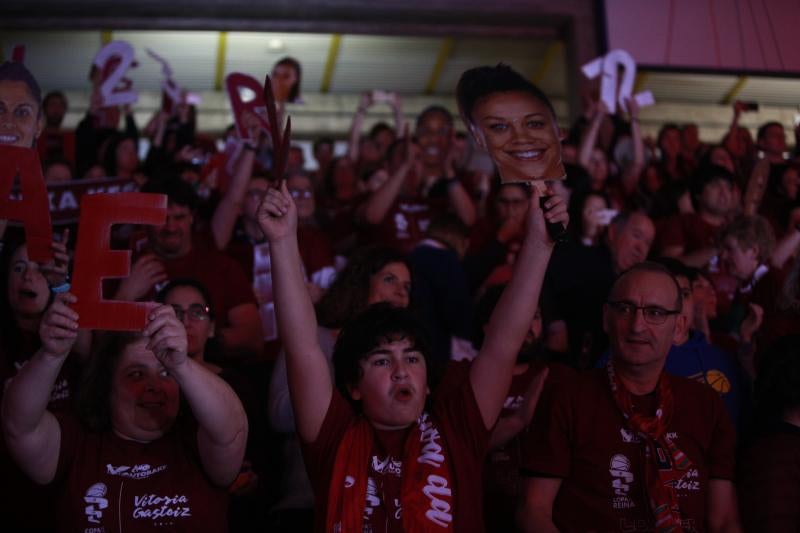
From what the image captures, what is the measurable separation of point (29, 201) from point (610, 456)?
192 cm

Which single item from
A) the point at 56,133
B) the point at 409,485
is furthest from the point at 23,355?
the point at 56,133

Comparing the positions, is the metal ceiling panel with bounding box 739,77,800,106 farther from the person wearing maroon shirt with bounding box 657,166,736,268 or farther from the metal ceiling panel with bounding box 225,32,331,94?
the metal ceiling panel with bounding box 225,32,331,94

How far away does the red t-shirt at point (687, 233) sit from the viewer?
591 centimetres

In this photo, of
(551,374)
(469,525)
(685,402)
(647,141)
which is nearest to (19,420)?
(469,525)

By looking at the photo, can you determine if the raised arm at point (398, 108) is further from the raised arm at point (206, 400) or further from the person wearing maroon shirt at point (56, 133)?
the raised arm at point (206, 400)

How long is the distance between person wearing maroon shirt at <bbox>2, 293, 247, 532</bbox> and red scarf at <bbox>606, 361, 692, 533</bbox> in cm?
121

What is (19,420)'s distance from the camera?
2.64m

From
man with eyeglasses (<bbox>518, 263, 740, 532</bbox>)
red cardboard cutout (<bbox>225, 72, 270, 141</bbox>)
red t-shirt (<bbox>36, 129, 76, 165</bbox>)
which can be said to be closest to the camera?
man with eyeglasses (<bbox>518, 263, 740, 532</bbox>)

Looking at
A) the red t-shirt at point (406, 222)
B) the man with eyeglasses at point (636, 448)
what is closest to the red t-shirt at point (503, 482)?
the man with eyeglasses at point (636, 448)

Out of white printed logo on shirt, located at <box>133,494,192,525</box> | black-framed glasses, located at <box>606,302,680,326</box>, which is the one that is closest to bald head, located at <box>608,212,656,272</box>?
black-framed glasses, located at <box>606,302,680,326</box>

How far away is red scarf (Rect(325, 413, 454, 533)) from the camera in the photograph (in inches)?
106

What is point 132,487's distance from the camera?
2.86 m

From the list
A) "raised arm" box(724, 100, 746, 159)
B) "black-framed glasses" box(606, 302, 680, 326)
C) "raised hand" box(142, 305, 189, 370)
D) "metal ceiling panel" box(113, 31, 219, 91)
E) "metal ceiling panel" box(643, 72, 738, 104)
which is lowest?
"raised hand" box(142, 305, 189, 370)

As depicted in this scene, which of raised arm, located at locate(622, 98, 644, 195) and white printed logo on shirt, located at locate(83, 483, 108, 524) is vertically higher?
raised arm, located at locate(622, 98, 644, 195)
